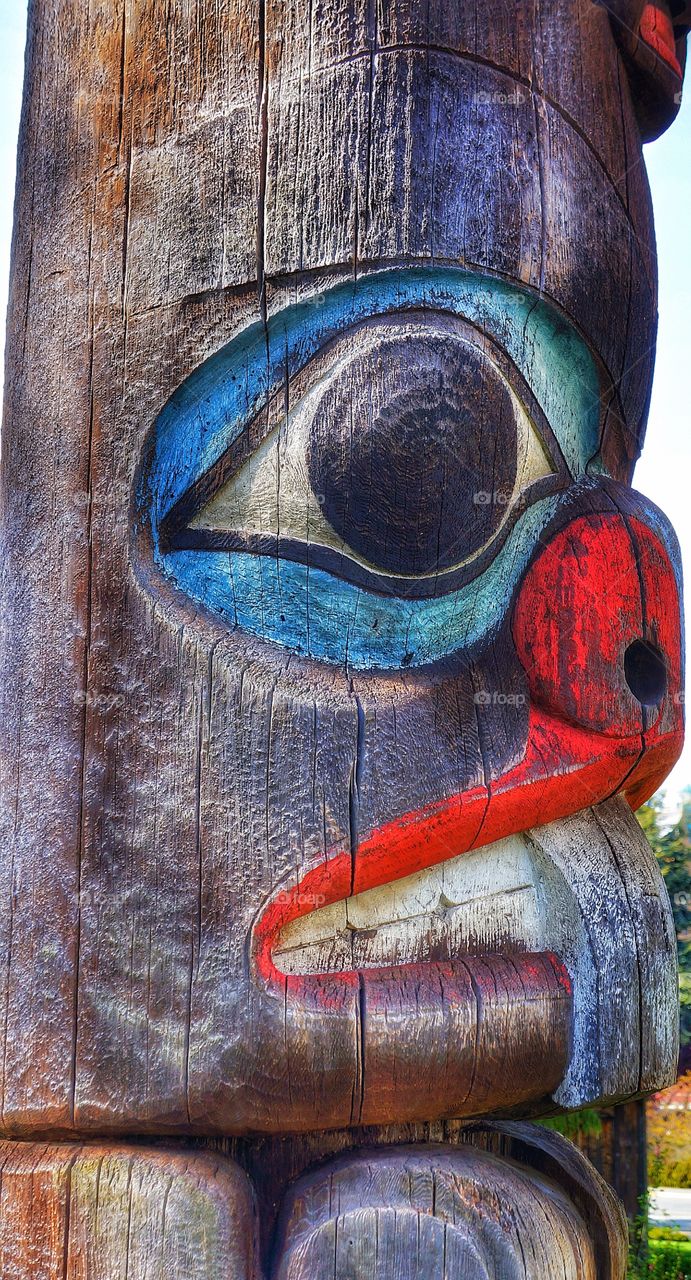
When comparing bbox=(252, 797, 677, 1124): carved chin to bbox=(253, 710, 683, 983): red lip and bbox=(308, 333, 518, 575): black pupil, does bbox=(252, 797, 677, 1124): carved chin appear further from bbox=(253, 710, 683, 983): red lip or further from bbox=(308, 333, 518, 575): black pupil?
bbox=(308, 333, 518, 575): black pupil

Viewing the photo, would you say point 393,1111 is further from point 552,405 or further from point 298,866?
point 552,405

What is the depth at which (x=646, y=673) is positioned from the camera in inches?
83.7

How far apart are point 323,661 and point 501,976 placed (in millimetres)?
582

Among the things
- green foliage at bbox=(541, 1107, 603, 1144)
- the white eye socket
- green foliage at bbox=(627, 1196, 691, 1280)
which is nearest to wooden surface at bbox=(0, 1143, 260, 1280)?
the white eye socket

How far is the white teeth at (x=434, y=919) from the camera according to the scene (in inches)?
74.5

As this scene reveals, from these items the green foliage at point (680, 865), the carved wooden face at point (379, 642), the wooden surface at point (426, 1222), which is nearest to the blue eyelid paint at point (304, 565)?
the carved wooden face at point (379, 642)

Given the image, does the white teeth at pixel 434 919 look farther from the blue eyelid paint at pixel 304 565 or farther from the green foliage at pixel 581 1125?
the green foliage at pixel 581 1125

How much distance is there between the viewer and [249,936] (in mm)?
1808

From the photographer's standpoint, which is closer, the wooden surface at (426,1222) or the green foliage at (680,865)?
the wooden surface at (426,1222)

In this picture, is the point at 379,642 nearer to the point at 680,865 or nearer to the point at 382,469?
the point at 382,469

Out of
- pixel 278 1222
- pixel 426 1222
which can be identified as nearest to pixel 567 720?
pixel 426 1222

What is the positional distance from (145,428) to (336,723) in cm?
64

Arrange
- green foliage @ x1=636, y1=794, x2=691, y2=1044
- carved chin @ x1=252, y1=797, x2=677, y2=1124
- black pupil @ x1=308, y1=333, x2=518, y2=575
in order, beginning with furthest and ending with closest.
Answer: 1. green foliage @ x1=636, y1=794, x2=691, y2=1044
2. black pupil @ x1=308, y1=333, x2=518, y2=575
3. carved chin @ x1=252, y1=797, x2=677, y2=1124

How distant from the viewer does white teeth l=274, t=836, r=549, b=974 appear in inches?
74.5
